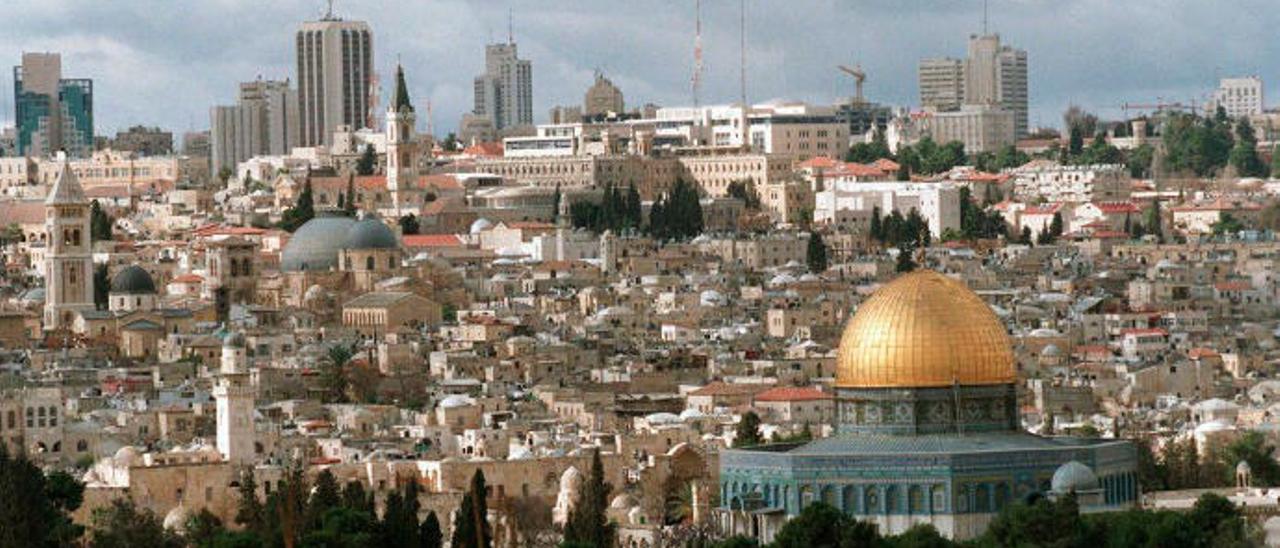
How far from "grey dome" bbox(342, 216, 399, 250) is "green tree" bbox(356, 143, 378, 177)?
26.2m

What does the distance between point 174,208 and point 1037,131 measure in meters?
74.9

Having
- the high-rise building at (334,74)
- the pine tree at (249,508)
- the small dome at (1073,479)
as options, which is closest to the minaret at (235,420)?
the pine tree at (249,508)

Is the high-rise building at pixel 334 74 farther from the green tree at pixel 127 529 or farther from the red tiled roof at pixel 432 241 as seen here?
the green tree at pixel 127 529

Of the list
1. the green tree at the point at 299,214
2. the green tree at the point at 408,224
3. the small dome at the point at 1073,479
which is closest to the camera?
the small dome at the point at 1073,479

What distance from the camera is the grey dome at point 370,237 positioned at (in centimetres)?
10219

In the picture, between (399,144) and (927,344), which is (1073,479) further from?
(399,144)

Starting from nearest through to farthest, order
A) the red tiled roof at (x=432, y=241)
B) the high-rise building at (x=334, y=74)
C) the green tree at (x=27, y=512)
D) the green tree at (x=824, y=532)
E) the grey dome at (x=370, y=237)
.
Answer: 1. the green tree at (x=824, y=532)
2. the green tree at (x=27, y=512)
3. the grey dome at (x=370, y=237)
4. the red tiled roof at (x=432, y=241)
5. the high-rise building at (x=334, y=74)

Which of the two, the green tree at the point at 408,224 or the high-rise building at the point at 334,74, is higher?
the high-rise building at the point at 334,74

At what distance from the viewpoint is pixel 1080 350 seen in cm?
8744

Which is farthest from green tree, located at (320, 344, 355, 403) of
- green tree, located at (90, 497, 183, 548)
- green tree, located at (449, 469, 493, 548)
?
green tree, located at (449, 469, 493, 548)

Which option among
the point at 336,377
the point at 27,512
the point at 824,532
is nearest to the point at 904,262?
the point at 336,377

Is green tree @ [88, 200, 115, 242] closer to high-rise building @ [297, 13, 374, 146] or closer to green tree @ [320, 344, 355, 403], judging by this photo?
green tree @ [320, 344, 355, 403]

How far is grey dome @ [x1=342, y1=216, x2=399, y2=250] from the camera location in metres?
102

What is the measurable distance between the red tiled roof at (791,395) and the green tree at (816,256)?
30.1m
